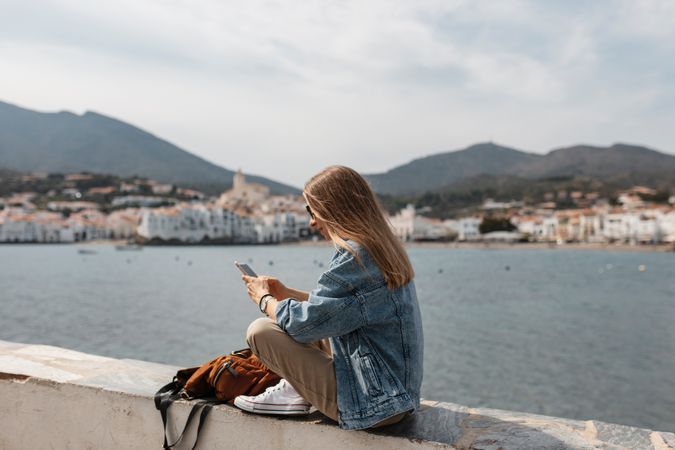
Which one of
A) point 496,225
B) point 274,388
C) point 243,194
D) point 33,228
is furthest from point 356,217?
point 243,194

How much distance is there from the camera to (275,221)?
4045 inches

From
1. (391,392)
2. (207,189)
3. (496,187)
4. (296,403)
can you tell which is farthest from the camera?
(207,189)

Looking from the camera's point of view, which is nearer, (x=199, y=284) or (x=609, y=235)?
(x=199, y=284)

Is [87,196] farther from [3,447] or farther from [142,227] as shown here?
[3,447]

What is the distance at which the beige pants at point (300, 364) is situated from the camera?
1.83 metres

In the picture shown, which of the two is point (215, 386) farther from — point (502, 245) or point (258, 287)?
point (502, 245)

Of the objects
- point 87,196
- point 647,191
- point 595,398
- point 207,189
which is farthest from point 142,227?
point 595,398

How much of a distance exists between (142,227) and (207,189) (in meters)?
41.0

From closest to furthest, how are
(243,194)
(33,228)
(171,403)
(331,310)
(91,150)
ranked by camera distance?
(331,310)
(171,403)
(33,228)
(243,194)
(91,150)

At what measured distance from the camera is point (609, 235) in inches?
3396

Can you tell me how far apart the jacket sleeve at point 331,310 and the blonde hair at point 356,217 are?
0.09 metres

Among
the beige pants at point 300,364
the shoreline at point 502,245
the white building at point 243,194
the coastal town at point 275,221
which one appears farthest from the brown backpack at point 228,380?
the white building at point 243,194

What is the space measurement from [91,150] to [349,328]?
181m

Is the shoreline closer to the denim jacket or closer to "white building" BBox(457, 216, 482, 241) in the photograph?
"white building" BBox(457, 216, 482, 241)
